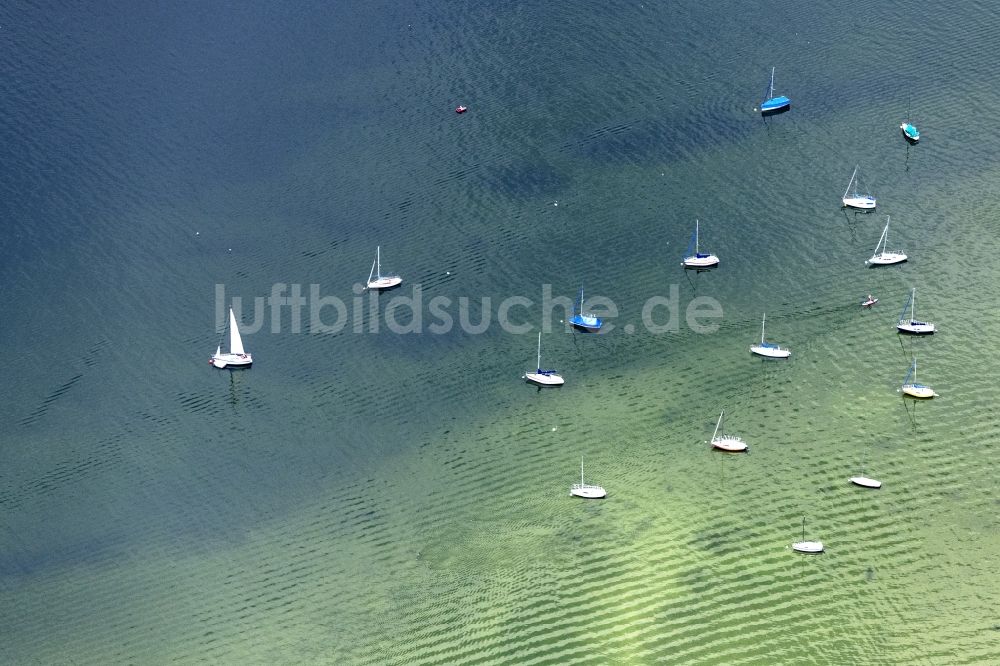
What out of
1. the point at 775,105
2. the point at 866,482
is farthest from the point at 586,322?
the point at 775,105

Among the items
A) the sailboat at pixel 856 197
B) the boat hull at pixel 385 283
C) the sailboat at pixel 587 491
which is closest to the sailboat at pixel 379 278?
the boat hull at pixel 385 283

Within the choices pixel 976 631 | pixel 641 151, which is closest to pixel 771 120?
pixel 641 151

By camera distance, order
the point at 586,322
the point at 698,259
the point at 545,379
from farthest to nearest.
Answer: the point at 698,259 → the point at 586,322 → the point at 545,379

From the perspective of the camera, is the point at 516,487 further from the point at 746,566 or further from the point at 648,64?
the point at 648,64

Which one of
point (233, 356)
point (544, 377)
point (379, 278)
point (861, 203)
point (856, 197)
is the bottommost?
point (544, 377)

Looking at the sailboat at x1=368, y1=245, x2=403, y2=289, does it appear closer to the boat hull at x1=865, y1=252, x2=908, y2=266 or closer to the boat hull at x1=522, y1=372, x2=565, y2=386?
the boat hull at x1=522, y1=372, x2=565, y2=386

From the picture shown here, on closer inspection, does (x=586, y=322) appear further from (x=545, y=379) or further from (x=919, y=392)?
(x=919, y=392)

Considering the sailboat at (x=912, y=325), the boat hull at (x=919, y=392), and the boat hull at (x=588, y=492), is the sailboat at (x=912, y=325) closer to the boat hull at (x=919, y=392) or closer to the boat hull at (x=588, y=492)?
the boat hull at (x=919, y=392)
